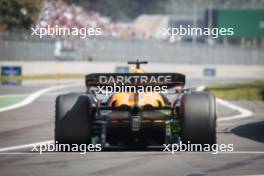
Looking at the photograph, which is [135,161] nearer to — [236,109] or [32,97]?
[236,109]

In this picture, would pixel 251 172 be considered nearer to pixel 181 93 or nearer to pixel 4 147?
pixel 181 93

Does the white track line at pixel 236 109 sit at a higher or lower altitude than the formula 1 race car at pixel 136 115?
lower

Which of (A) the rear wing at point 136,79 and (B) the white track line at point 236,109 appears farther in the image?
(B) the white track line at point 236,109

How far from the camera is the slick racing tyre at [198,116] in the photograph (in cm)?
1549

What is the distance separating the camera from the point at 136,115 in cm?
1532

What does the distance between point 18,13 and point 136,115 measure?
5410 centimetres

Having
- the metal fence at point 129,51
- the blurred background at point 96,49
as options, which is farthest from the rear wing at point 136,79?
the metal fence at point 129,51

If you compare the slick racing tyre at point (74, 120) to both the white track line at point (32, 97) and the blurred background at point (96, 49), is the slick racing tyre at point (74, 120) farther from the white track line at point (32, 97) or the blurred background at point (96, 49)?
the blurred background at point (96, 49)

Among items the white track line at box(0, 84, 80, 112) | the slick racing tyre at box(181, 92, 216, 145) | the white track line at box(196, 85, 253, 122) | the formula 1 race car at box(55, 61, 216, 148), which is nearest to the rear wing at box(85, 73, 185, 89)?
the formula 1 race car at box(55, 61, 216, 148)

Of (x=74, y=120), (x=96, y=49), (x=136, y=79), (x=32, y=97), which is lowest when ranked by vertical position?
(x=32, y=97)

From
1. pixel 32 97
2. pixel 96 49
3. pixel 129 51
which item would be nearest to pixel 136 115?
pixel 32 97

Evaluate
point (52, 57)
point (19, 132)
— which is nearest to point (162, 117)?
point (19, 132)

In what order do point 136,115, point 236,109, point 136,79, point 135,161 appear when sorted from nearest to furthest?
point 135,161
point 136,115
point 136,79
point 236,109

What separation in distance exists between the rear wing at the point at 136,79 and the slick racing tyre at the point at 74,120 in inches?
14.7
